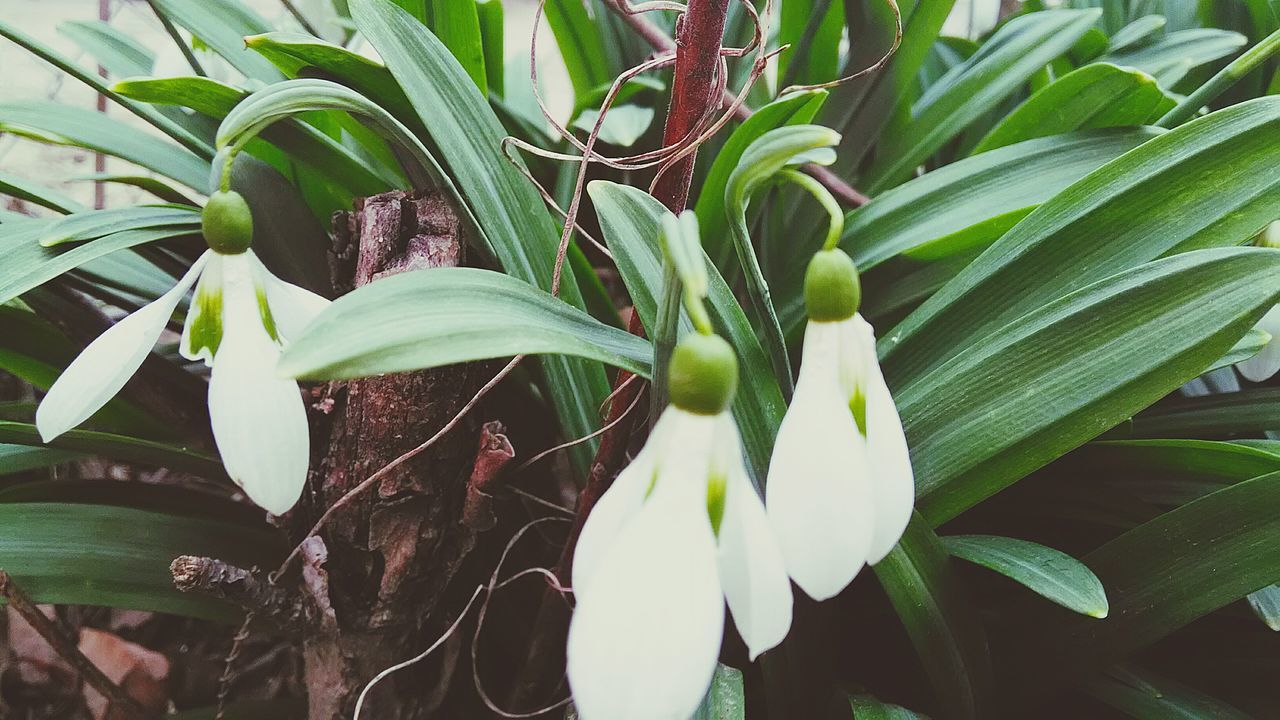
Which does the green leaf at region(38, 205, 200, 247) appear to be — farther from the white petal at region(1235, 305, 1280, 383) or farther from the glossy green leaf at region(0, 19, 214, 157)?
the white petal at region(1235, 305, 1280, 383)

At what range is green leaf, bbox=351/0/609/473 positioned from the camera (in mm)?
508

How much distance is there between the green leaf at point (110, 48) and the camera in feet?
2.50

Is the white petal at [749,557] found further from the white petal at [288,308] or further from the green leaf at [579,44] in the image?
the green leaf at [579,44]

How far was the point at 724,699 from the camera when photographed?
43cm

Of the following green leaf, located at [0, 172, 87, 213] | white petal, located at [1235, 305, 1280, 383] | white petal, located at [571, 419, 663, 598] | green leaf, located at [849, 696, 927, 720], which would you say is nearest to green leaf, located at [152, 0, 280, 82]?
green leaf, located at [0, 172, 87, 213]

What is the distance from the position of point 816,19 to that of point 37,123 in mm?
716

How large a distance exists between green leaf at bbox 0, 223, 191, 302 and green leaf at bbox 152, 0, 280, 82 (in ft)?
0.74

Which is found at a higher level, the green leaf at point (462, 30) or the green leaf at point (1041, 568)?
the green leaf at point (462, 30)

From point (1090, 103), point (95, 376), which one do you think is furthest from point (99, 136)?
point (1090, 103)

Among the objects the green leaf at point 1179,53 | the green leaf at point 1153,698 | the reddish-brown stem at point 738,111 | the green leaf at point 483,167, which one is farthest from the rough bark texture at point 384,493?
the green leaf at point 1179,53

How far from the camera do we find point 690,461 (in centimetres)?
25

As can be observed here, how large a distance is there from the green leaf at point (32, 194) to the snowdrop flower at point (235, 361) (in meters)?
0.35

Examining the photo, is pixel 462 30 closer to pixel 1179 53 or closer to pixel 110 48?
pixel 110 48

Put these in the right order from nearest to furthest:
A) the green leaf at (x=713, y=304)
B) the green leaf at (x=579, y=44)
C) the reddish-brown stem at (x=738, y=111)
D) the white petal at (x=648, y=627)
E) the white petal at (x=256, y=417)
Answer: the white petal at (x=648, y=627)
the white petal at (x=256, y=417)
the green leaf at (x=713, y=304)
the reddish-brown stem at (x=738, y=111)
the green leaf at (x=579, y=44)
